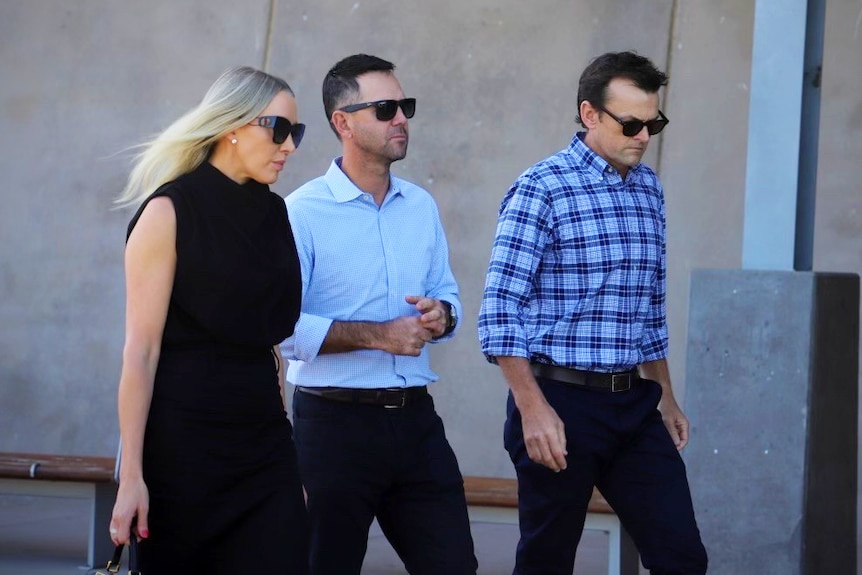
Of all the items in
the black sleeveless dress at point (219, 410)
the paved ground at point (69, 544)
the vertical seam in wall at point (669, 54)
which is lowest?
the paved ground at point (69, 544)

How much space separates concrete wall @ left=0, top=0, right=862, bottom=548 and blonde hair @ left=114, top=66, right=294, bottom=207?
4694 millimetres

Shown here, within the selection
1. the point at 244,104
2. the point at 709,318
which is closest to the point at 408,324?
the point at 244,104

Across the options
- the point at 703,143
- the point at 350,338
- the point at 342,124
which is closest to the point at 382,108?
the point at 342,124

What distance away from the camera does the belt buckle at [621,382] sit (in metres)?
4.03

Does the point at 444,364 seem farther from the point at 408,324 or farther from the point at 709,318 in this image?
the point at 408,324

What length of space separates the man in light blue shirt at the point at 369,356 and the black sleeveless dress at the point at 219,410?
48 cm

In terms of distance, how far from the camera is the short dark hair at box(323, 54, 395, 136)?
13.8 ft

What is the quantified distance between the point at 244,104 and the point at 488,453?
488 cm

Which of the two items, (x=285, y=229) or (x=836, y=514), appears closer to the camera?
(x=285, y=229)

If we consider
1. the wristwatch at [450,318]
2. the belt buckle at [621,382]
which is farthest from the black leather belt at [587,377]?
the wristwatch at [450,318]

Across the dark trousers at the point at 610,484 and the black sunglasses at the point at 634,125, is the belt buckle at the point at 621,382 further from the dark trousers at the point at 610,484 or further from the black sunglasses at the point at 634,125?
the black sunglasses at the point at 634,125

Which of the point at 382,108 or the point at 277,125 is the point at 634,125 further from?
the point at 277,125

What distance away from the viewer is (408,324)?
3.91 metres

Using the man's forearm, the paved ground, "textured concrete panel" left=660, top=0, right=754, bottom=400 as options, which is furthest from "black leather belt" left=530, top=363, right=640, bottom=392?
"textured concrete panel" left=660, top=0, right=754, bottom=400
